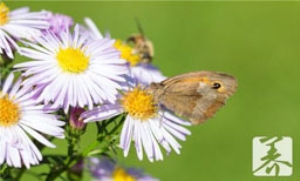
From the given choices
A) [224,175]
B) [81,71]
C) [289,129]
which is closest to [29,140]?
[81,71]

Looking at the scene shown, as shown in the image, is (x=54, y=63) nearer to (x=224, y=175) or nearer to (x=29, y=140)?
(x=29, y=140)

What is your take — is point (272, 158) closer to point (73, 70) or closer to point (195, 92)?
point (195, 92)

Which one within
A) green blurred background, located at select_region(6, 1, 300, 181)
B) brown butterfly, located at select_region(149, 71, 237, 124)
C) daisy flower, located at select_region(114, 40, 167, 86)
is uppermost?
green blurred background, located at select_region(6, 1, 300, 181)

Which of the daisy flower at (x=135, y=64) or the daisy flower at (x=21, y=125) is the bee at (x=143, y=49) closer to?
the daisy flower at (x=135, y=64)

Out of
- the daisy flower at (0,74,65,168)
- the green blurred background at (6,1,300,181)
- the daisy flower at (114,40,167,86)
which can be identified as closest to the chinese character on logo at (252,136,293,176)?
the daisy flower at (114,40,167,86)

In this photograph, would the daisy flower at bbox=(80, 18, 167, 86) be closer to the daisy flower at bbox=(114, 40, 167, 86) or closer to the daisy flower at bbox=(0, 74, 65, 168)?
the daisy flower at bbox=(114, 40, 167, 86)
